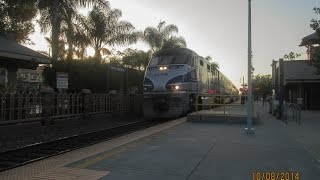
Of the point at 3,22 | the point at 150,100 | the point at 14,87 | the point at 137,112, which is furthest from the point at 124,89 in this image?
the point at 3,22

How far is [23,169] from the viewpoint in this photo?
28.0 ft

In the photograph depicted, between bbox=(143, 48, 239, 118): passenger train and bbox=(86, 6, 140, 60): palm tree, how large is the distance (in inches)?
514

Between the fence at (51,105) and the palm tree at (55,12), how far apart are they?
17.6 ft

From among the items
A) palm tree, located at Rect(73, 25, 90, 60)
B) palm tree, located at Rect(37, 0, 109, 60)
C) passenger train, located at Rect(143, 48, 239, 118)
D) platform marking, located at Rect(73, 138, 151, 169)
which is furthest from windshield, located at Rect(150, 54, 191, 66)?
platform marking, located at Rect(73, 138, 151, 169)

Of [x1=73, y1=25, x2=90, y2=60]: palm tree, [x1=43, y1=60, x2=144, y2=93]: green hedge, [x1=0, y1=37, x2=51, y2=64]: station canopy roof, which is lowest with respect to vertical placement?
[x1=43, y1=60, x2=144, y2=93]: green hedge

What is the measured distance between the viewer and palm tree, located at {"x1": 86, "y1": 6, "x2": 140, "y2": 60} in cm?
3581

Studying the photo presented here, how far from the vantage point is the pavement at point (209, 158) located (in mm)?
7984

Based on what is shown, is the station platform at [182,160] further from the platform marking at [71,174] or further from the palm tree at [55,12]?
the palm tree at [55,12]

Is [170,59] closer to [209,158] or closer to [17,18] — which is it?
[209,158]

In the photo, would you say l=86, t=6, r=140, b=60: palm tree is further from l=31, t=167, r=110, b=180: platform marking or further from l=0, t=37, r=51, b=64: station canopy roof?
l=31, t=167, r=110, b=180: platform marking

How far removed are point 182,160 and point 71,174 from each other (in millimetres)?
2495

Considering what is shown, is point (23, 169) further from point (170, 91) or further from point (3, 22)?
point (3, 22)

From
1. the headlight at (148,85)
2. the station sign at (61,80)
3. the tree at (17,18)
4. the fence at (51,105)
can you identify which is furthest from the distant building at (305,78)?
the station sign at (61,80)

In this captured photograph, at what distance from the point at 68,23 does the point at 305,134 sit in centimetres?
1894
